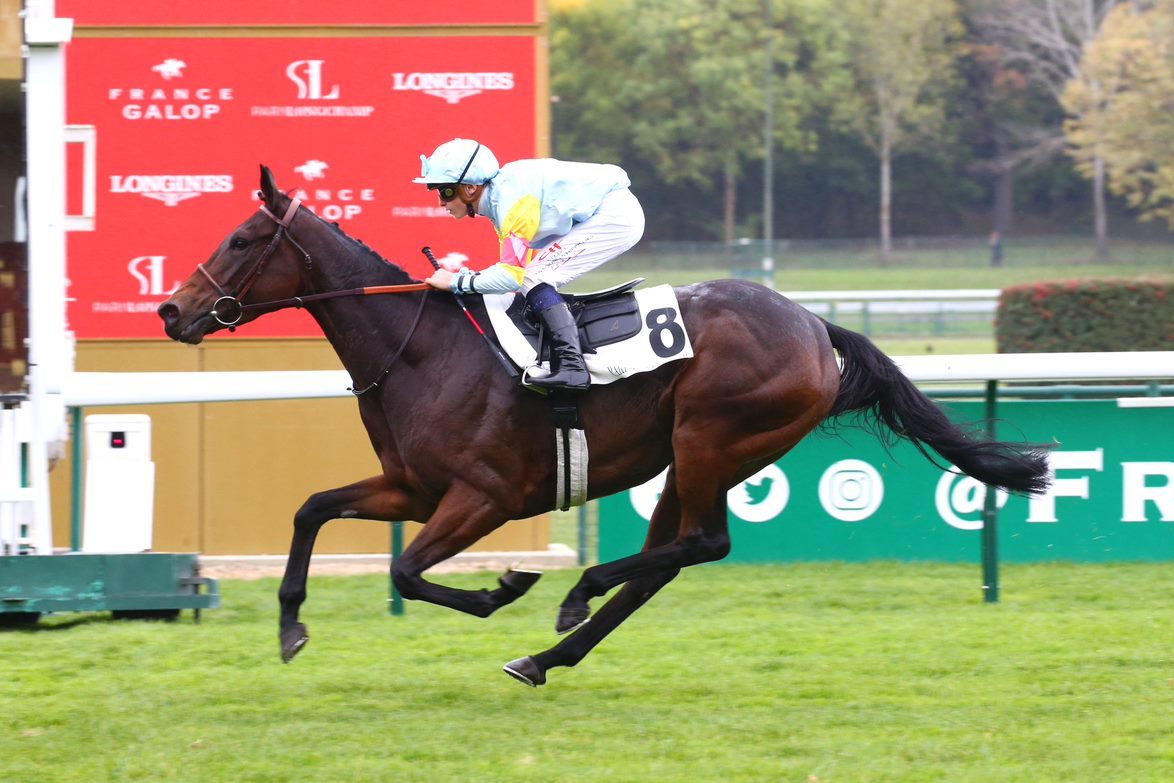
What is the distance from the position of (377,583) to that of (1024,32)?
123 feet

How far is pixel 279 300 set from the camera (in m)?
5.23

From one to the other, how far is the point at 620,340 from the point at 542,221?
0.47 m

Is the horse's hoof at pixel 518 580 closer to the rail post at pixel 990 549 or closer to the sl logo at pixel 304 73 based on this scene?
the rail post at pixel 990 549

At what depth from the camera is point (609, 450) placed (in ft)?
17.2

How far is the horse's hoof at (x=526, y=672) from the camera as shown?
17.0 feet

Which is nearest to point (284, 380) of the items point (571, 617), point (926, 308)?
point (571, 617)

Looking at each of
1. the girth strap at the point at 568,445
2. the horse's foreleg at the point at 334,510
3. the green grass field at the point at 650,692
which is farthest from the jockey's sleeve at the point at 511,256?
the green grass field at the point at 650,692

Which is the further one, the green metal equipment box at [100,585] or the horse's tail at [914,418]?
the green metal equipment box at [100,585]

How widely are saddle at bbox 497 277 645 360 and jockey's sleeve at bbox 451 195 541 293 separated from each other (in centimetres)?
12

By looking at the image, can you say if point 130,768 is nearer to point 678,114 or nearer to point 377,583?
point 377,583

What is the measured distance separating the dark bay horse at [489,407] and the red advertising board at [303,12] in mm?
3209

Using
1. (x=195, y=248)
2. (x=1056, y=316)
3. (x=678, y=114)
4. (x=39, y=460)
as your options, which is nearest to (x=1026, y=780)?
(x=39, y=460)

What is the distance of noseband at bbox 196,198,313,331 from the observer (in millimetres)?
5102

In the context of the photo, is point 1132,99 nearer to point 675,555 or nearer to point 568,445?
point 675,555
